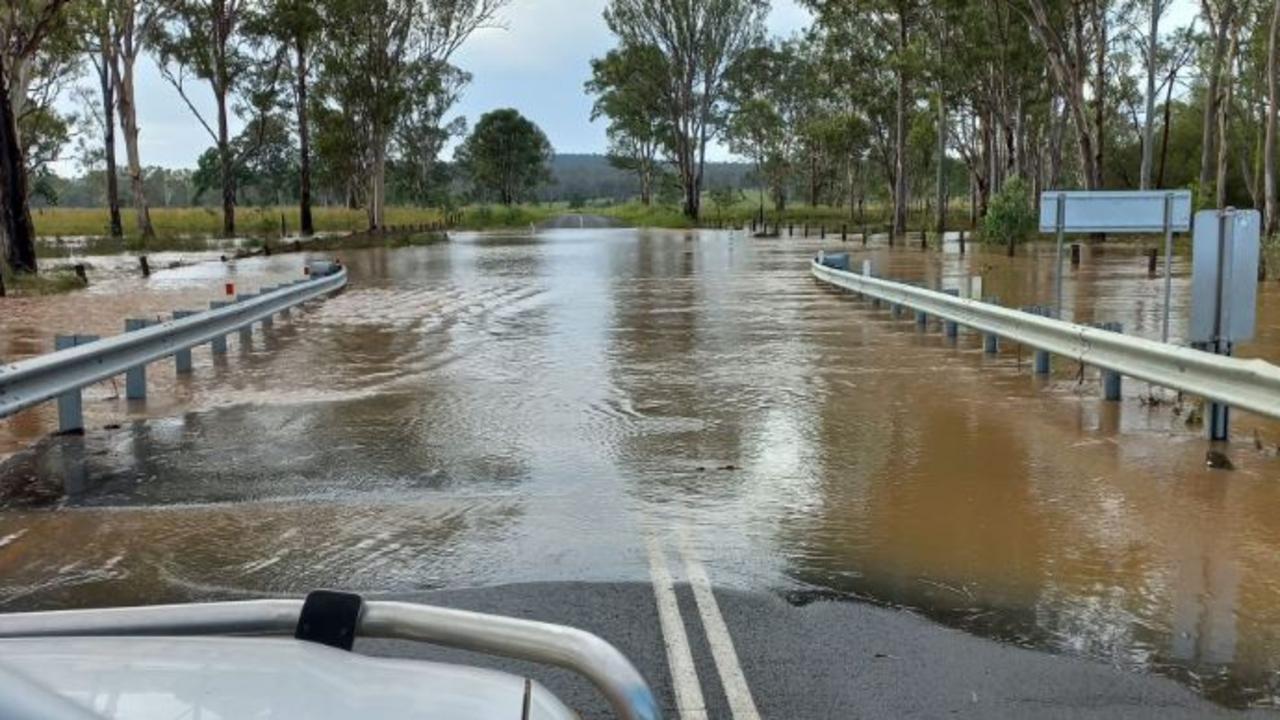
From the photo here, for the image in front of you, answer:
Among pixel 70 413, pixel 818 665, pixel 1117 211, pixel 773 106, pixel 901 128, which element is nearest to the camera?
pixel 818 665

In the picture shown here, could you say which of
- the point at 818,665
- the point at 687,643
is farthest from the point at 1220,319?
the point at 687,643

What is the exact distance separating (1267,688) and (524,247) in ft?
141

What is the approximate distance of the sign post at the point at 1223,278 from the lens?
27.6 feet

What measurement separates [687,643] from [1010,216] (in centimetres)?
3275

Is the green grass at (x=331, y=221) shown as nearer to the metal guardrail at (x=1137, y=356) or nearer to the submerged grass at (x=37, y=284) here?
the submerged grass at (x=37, y=284)

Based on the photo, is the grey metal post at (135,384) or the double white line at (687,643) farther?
the grey metal post at (135,384)

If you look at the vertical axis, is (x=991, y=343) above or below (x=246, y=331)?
above

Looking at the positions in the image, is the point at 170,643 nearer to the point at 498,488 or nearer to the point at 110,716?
the point at 110,716

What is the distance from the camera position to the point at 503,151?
Answer: 4852 inches

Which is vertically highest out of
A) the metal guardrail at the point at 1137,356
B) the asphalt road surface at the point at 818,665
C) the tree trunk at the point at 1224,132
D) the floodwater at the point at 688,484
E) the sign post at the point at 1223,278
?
the tree trunk at the point at 1224,132

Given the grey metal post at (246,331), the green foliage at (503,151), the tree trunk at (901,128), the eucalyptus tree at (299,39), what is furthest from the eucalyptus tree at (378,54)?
the green foliage at (503,151)

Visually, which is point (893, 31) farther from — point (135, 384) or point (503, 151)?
point (503, 151)

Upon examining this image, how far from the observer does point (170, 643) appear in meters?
2.65

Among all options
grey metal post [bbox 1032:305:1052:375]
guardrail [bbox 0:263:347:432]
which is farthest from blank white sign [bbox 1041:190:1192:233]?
guardrail [bbox 0:263:347:432]
